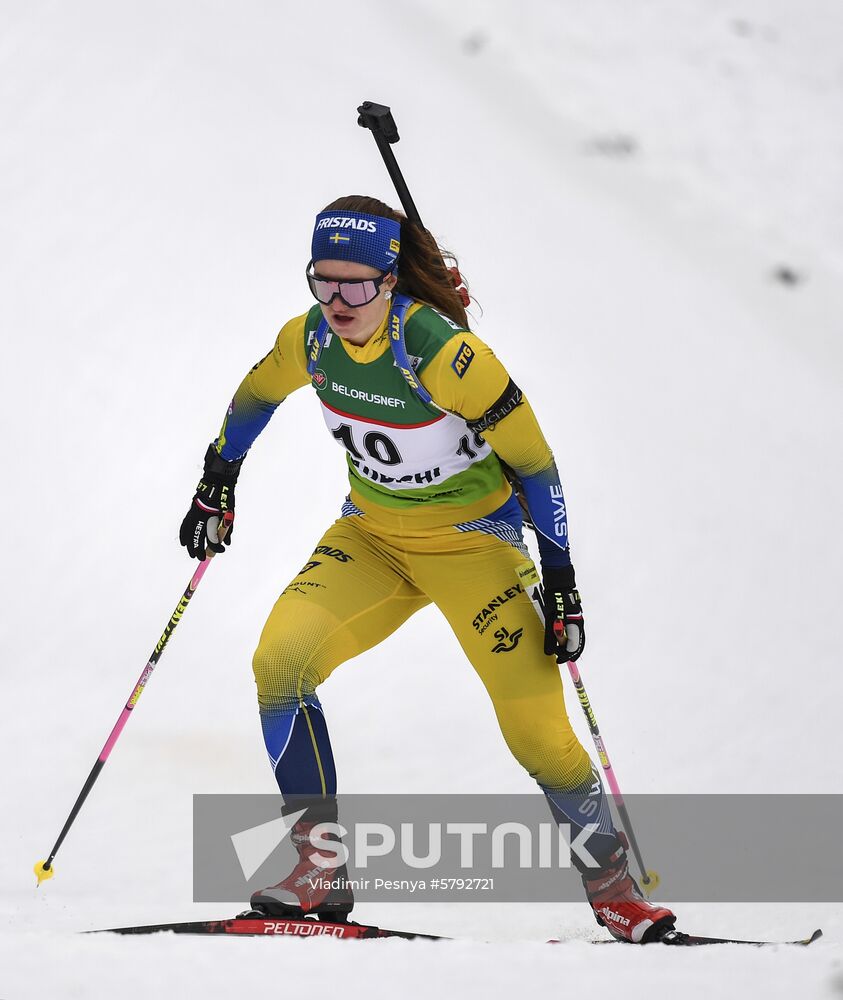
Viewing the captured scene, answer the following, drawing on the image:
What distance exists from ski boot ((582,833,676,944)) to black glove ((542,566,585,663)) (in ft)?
2.33

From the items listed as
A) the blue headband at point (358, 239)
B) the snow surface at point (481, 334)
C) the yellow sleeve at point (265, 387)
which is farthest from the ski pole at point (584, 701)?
the blue headband at point (358, 239)

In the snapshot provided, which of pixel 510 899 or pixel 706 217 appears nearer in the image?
pixel 510 899

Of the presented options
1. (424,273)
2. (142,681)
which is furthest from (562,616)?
(142,681)

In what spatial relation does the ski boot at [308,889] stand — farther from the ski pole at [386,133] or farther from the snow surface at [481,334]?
the ski pole at [386,133]

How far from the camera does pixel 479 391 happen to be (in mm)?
3588

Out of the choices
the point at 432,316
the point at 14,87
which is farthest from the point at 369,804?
the point at 14,87

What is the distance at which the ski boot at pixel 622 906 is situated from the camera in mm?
3928

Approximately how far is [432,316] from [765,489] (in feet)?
14.5

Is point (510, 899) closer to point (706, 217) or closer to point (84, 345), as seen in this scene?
point (84, 345)

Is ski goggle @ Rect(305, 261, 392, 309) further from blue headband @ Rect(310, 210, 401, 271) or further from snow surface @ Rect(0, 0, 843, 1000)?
snow surface @ Rect(0, 0, 843, 1000)

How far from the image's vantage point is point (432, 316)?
12.1 ft

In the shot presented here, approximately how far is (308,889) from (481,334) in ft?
17.5

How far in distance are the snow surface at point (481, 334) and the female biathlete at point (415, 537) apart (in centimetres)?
71

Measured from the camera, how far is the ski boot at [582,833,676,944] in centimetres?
393
